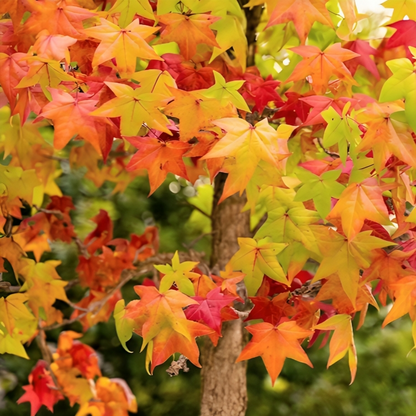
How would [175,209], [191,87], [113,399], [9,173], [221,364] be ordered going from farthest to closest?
[175,209]
[113,399]
[221,364]
[9,173]
[191,87]

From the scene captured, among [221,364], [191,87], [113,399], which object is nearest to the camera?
[191,87]

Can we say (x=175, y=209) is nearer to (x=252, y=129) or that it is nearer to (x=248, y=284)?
(x=248, y=284)

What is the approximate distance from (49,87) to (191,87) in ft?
1.02

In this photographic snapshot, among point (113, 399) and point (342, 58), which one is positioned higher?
point (342, 58)

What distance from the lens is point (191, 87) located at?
1003mm

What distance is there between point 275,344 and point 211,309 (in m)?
0.13

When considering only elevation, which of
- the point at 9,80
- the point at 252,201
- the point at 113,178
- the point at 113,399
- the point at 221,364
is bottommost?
the point at 113,399

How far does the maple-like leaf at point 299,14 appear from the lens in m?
0.82

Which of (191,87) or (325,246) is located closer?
(325,246)

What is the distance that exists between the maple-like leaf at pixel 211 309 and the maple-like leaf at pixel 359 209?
246mm

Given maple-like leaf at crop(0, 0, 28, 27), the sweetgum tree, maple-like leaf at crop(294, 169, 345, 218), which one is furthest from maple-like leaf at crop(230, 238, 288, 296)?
maple-like leaf at crop(0, 0, 28, 27)

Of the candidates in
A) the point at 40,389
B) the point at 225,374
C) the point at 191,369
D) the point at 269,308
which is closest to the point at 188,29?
the point at 269,308

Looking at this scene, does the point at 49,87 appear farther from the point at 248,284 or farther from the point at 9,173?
the point at 248,284

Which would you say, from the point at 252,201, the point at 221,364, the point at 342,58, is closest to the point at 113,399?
the point at 221,364
